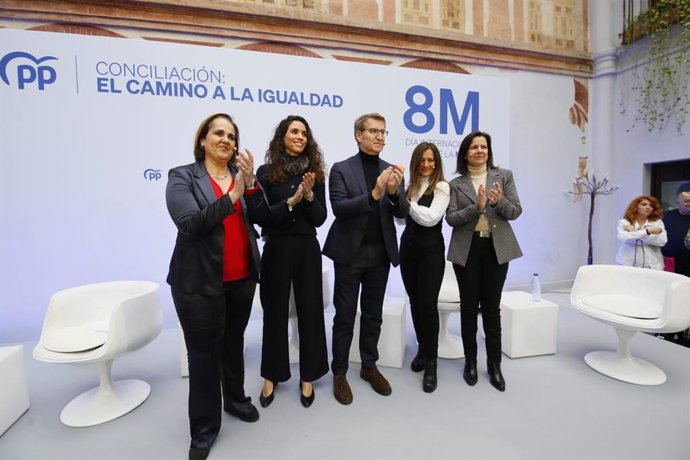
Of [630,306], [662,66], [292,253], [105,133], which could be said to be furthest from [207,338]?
[662,66]

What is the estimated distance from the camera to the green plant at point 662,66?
14.0 ft

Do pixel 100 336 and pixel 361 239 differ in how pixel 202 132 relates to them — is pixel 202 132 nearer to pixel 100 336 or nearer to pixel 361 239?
pixel 361 239

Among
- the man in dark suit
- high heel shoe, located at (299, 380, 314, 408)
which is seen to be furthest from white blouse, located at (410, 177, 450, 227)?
high heel shoe, located at (299, 380, 314, 408)

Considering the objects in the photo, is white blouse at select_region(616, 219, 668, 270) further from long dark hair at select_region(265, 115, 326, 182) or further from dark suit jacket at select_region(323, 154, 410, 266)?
long dark hair at select_region(265, 115, 326, 182)

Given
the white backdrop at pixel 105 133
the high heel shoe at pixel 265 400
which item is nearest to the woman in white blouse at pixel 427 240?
the high heel shoe at pixel 265 400

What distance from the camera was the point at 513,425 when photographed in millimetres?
2061

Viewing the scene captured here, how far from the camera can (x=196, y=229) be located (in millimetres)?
1606

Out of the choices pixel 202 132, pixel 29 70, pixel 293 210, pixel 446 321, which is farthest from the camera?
pixel 29 70

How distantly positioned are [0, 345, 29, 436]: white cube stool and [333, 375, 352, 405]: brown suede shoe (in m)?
1.87

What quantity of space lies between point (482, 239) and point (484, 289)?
1.11ft

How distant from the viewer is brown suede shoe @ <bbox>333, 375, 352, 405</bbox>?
2.29 meters

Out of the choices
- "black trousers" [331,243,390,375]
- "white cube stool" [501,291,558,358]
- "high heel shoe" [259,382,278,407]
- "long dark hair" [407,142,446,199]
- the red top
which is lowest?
"high heel shoe" [259,382,278,407]

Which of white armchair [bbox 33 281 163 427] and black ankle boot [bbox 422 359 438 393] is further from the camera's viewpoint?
black ankle boot [bbox 422 359 438 393]

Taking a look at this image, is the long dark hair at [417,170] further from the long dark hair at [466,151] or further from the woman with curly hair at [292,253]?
the woman with curly hair at [292,253]
